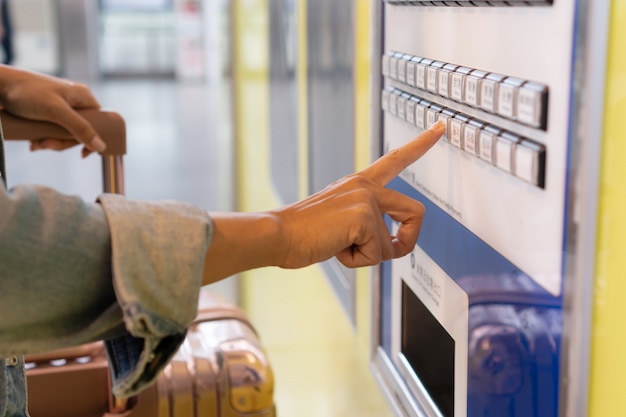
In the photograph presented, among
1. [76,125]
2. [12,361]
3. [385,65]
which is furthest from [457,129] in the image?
[76,125]

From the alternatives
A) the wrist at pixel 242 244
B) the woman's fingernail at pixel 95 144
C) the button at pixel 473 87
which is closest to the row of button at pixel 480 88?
the button at pixel 473 87

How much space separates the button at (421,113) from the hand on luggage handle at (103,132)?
19.2 inches

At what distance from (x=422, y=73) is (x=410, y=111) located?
2.0 inches

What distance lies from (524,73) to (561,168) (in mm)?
76

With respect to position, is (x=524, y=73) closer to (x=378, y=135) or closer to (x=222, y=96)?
(x=378, y=135)

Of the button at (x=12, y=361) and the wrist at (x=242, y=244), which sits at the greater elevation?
the wrist at (x=242, y=244)

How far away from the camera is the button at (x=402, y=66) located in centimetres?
77

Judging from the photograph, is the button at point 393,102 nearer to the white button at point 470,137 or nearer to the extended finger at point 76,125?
the white button at point 470,137

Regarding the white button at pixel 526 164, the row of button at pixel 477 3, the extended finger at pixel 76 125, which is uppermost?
the row of button at pixel 477 3

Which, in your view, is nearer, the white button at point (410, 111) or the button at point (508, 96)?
the button at point (508, 96)

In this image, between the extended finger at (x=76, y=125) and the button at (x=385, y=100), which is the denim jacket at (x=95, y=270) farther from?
the extended finger at (x=76, y=125)

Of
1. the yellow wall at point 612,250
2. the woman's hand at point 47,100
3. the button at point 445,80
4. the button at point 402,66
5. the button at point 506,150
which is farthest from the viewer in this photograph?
the woman's hand at point 47,100

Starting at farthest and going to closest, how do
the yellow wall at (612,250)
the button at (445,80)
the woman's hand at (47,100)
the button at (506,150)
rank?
the woman's hand at (47,100), the button at (445,80), the button at (506,150), the yellow wall at (612,250)

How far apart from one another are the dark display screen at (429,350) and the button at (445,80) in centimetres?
21
